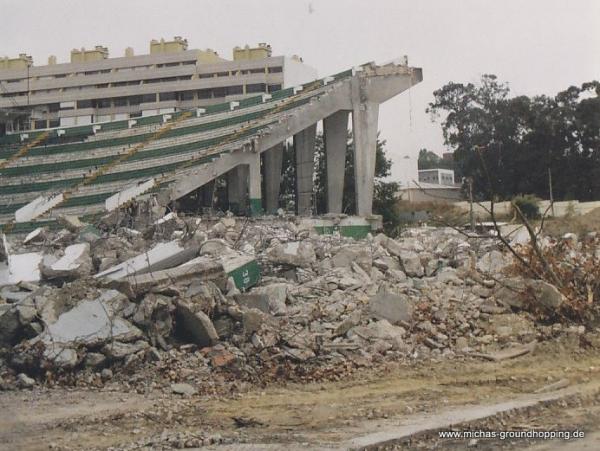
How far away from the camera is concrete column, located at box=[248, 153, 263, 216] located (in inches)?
1072

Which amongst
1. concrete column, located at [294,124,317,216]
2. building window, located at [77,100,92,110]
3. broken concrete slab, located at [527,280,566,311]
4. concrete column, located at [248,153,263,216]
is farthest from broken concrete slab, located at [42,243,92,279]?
building window, located at [77,100,92,110]

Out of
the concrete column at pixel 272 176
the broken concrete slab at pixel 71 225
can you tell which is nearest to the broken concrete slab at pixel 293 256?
the broken concrete slab at pixel 71 225

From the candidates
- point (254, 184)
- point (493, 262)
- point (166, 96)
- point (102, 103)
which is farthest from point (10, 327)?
point (102, 103)

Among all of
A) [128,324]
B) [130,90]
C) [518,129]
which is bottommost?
[128,324]

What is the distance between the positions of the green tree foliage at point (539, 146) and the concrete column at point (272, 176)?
10595 millimetres

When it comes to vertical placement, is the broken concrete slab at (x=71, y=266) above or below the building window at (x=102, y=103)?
below

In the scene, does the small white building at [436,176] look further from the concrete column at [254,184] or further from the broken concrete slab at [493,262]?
the broken concrete slab at [493,262]

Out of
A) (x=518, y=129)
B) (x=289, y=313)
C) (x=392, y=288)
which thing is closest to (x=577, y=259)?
(x=392, y=288)

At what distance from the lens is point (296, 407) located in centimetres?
566

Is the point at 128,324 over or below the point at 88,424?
over

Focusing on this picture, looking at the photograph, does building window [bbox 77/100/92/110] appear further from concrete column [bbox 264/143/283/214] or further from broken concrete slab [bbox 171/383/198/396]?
broken concrete slab [bbox 171/383/198/396]

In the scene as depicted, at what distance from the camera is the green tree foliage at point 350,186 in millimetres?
32094

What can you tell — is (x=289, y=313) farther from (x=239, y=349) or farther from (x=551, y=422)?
(x=551, y=422)

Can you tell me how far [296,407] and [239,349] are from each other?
140 cm
